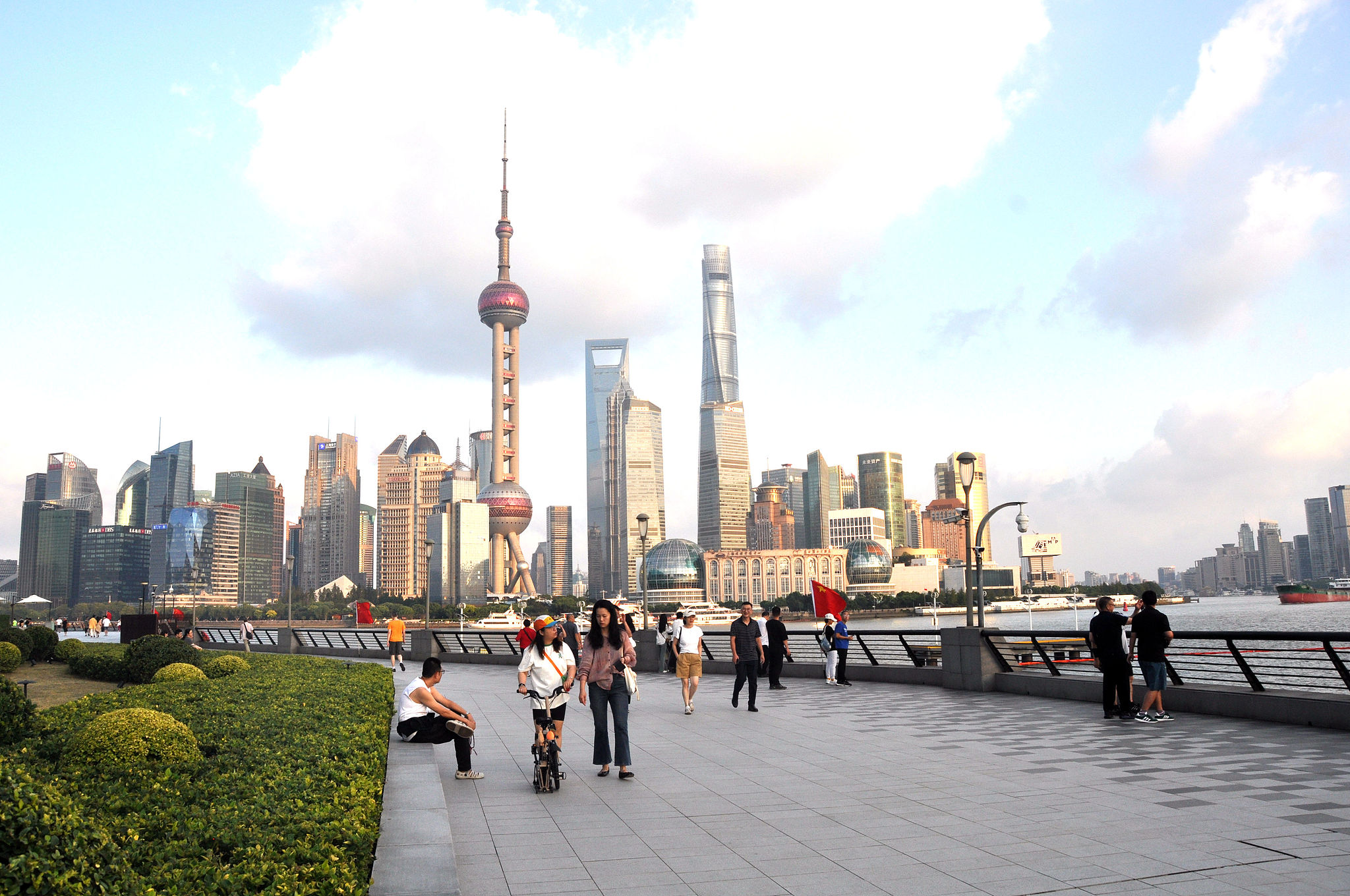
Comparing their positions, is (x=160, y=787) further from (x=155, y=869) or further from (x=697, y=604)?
(x=697, y=604)

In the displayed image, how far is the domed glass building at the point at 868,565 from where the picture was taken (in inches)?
7077

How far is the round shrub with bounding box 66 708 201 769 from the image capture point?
8.15m

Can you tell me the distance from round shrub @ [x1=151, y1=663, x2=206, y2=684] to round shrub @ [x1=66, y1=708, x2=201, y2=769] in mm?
11030

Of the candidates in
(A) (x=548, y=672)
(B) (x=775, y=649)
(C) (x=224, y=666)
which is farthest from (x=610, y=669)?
(C) (x=224, y=666)

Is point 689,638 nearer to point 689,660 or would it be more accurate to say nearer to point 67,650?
point 689,660

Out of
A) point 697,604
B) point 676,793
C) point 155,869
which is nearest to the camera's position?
point 155,869

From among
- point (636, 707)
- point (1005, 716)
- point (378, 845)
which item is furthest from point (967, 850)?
point (636, 707)

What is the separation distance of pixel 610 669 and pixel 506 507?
180644mm

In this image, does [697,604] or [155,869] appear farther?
[697,604]

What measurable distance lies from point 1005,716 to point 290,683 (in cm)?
1153

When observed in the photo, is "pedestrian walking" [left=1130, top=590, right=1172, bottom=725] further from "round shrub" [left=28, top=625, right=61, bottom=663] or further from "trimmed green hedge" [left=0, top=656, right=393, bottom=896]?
"round shrub" [left=28, top=625, right=61, bottom=663]

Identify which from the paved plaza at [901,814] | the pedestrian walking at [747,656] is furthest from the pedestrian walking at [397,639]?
the paved plaza at [901,814]

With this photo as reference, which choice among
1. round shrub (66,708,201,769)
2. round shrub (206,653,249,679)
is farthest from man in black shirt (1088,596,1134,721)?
round shrub (206,653,249,679)

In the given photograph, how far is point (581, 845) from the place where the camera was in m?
7.09
